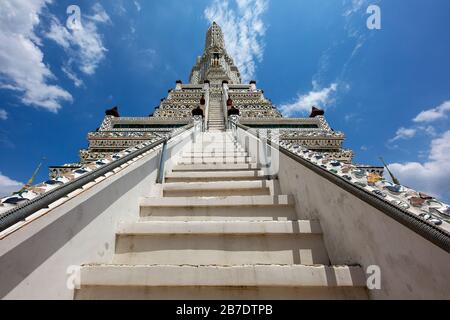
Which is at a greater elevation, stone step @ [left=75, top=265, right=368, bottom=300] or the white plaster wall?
the white plaster wall

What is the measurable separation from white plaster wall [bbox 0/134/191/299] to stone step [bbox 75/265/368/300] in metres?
0.18

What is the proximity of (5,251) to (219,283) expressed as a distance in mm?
1179

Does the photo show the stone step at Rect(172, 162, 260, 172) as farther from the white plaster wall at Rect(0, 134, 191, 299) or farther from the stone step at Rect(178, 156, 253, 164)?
the white plaster wall at Rect(0, 134, 191, 299)

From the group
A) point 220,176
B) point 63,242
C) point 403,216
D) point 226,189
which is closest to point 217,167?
point 220,176

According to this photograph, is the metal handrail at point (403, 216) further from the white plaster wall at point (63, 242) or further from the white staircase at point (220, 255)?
the white plaster wall at point (63, 242)

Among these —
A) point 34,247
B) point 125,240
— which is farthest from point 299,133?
point 34,247

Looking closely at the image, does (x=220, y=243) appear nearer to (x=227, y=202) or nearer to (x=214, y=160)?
(x=227, y=202)

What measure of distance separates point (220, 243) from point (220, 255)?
109 mm

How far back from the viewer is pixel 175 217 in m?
2.43

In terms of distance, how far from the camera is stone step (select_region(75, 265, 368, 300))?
4.69 feet

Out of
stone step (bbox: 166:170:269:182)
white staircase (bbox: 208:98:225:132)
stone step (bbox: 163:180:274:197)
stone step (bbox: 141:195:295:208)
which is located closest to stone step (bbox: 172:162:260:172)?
stone step (bbox: 166:170:269:182)

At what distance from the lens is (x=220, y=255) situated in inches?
72.8
